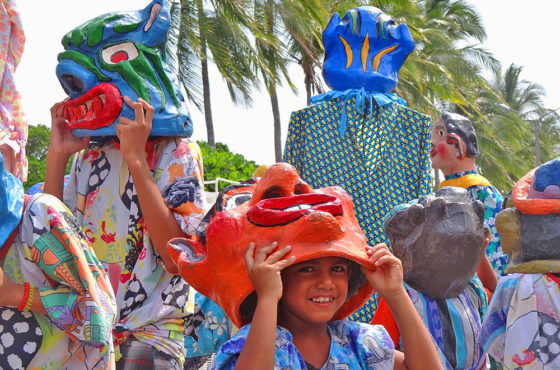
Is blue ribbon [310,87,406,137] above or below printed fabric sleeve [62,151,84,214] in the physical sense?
above

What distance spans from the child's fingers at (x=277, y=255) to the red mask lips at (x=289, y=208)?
0.08 metres

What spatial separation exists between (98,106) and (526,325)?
197cm

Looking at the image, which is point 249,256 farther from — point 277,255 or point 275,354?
point 275,354

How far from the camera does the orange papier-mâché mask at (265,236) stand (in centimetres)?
199

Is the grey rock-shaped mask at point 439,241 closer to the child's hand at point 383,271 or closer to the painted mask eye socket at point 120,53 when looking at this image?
the child's hand at point 383,271

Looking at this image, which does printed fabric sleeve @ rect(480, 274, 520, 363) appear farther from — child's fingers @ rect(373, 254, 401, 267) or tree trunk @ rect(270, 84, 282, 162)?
tree trunk @ rect(270, 84, 282, 162)

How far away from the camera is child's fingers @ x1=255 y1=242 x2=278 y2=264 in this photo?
1967 mm

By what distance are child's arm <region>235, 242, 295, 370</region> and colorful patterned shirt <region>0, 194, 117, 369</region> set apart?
0.50m

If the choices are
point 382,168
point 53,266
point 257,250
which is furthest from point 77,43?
point 382,168

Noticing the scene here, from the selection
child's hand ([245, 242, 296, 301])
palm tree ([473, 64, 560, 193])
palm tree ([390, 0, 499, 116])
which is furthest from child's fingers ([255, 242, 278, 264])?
palm tree ([473, 64, 560, 193])

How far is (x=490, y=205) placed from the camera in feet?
16.1

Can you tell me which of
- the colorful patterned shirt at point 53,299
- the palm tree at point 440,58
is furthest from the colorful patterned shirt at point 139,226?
the palm tree at point 440,58

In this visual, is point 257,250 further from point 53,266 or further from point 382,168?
point 382,168

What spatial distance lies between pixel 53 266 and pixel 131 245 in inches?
24.9
